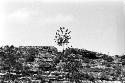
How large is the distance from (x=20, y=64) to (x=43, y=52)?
6027 millimetres

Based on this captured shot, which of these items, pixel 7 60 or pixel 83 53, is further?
pixel 83 53

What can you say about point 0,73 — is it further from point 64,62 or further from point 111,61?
point 111,61

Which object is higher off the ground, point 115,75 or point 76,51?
point 76,51

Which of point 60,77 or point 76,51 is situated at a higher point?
point 76,51

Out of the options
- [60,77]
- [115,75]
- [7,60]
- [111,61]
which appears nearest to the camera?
[60,77]

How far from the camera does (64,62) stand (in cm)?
5597

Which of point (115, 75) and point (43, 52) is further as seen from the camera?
point (43, 52)

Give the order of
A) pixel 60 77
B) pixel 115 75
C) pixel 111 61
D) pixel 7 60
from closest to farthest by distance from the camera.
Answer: pixel 60 77
pixel 115 75
pixel 7 60
pixel 111 61

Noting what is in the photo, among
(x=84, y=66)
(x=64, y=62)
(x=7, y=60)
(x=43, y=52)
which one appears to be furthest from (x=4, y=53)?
(x=84, y=66)

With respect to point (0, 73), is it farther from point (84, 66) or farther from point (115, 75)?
point (115, 75)

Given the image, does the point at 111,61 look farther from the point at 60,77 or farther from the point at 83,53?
the point at 60,77

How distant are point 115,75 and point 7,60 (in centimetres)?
1803

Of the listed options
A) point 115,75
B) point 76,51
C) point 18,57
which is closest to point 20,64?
point 18,57

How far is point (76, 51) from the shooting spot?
6062 centimetres
